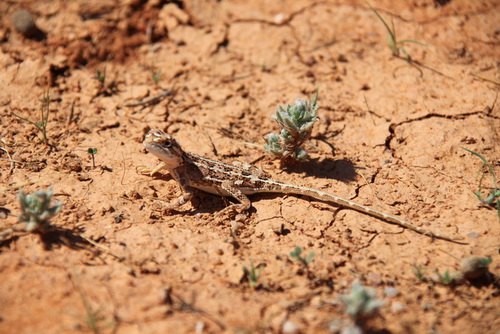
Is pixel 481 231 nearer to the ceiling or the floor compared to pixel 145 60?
nearer to the floor

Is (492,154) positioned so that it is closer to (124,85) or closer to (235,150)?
(235,150)

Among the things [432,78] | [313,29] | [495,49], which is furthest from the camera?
[313,29]

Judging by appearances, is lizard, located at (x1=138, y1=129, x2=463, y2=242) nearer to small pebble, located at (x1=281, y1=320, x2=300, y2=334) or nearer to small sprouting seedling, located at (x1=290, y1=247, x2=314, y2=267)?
small sprouting seedling, located at (x1=290, y1=247, x2=314, y2=267)

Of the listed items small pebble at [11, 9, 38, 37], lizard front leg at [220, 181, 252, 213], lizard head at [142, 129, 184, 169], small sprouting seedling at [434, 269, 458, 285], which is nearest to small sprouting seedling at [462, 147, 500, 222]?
small sprouting seedling at [434, 269, 458, 285]

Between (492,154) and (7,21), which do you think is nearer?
(492,154)

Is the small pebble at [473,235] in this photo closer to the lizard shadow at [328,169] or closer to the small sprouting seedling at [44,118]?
the lizard shadow at [328,169]

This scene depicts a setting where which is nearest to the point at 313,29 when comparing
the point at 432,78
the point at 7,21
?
the point at 432,78

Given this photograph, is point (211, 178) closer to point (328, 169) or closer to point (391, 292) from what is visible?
point (328, 169)
